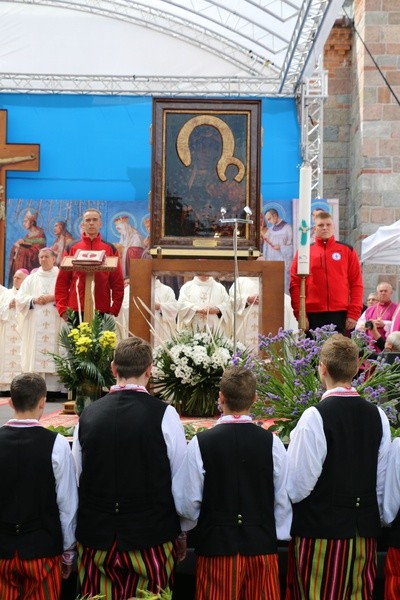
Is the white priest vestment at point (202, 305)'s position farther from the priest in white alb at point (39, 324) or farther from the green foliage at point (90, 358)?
the green foliage at point (90, 358)

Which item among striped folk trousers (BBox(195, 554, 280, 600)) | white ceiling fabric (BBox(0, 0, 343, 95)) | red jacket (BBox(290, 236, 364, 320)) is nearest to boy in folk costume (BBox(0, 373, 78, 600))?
striped folk trousers (BBox(195, 554, 280, 600))

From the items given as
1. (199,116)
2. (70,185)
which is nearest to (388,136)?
(70,185)

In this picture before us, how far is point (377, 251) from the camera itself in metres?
10.9

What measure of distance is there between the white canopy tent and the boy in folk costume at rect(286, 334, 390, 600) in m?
6.80

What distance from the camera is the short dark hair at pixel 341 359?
13.8 feet

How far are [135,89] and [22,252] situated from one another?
10.3ft

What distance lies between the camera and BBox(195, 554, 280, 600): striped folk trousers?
13.1 feet

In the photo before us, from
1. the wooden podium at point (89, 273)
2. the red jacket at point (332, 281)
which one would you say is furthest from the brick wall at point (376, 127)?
the wooden podium at point (89, 273)

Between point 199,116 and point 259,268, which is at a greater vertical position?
point 199,116

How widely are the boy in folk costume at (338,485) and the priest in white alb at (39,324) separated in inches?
304

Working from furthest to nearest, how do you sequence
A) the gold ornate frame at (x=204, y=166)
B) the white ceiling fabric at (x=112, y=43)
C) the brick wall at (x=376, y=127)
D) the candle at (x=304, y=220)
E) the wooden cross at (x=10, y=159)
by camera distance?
the white ceiling fabric at (x=112, y=43)
the wooden cross at (x=10, y=159)
the brick wall at (x=376, y=127)
the gold ornate frame at (x=204, y=166)
the candle at (x=304, y=220)

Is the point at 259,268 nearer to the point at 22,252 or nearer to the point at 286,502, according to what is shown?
the point at 286,502

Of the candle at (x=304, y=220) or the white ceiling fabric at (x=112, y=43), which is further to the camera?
the white ceiling fabric at (x=112, y=43)

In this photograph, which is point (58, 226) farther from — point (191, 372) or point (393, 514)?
point (393, 514)
